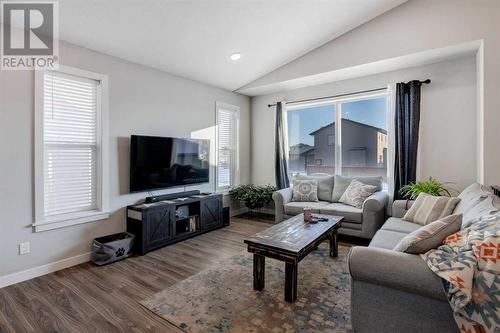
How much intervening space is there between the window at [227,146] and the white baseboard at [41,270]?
2.53 m

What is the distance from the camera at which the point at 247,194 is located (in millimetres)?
4961

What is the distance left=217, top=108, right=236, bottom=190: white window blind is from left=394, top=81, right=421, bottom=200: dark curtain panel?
300 centimetres

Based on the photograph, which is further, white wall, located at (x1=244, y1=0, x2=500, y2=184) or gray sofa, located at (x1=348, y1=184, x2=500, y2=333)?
white wall, located at (x1=244, y1=0, x2=500, y2=184)

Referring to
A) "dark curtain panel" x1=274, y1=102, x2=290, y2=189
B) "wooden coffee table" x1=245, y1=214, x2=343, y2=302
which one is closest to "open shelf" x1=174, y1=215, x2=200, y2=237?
"wooden coffee table" x1=245, y1=214, x2=343, y2=302

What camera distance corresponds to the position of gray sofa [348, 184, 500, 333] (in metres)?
1.40

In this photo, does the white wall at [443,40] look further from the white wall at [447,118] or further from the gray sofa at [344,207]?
the gray sofa at [344,207]

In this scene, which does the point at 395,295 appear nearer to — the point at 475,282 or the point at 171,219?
the point at 475,282

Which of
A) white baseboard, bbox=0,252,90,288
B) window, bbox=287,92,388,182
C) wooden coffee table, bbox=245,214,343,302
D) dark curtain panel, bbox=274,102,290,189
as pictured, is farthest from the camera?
dark curtain panel, bbox=274,102,290,189

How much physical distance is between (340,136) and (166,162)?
3103 mm

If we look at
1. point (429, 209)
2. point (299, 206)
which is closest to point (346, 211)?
point (299, 206)

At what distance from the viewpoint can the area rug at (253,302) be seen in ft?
6.12

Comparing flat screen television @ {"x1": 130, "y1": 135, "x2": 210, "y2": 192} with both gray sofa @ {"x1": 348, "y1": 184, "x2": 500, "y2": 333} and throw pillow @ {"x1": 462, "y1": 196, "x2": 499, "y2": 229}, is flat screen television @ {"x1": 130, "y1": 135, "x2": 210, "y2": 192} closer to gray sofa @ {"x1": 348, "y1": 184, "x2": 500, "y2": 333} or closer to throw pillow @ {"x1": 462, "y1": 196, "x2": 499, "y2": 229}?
gray sofa @ {"x1": 348, "y1": 184, "x2": 500, "y2": 333}

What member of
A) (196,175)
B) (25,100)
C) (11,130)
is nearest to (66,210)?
(11,130)

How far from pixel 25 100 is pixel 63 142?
534 millimetres
